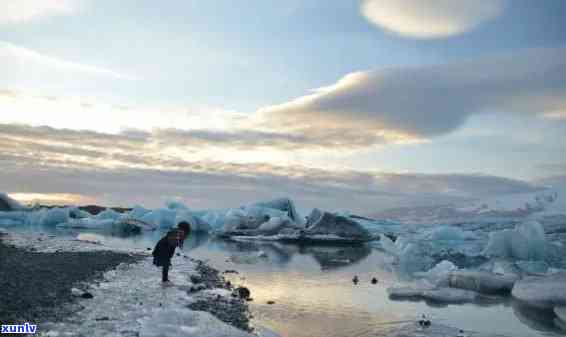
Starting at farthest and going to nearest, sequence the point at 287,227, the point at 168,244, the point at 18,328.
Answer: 1. the point at 287,227
2. the point at 168,244
3. the point at 18,328

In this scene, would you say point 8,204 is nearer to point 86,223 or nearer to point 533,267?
point 86,223

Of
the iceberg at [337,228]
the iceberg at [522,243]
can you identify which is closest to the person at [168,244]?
the iceberg at [522,243]

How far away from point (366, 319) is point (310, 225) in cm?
3283

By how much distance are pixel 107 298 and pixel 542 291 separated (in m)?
10.7

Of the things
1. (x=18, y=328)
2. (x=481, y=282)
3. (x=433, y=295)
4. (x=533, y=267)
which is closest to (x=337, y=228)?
(x=533, y=267)

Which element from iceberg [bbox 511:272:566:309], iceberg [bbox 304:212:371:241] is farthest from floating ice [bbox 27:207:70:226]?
iceberg [bbox 511:272:566:309]

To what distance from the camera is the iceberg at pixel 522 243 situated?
23233mm

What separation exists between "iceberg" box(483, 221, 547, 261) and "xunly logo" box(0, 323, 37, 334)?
22.4 m

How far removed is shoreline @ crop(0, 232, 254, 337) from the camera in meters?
7.59

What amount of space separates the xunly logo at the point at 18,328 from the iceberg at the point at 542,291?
11708 mm

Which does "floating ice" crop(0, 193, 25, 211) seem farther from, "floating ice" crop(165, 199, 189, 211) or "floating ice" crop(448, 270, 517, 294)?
"floating ice" crop(448, 270, 517, 294)

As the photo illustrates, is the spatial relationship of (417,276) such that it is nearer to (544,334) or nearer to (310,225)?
(544,334)

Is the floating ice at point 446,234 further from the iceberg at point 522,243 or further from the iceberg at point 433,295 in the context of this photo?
the iceberg at point 433,295

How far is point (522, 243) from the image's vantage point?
77.5 ft
